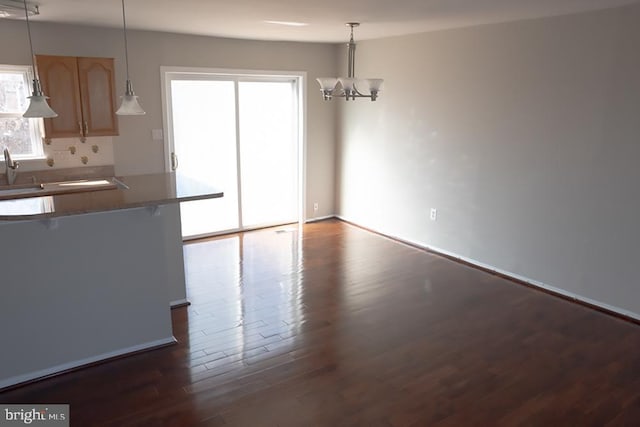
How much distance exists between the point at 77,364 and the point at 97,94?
2.58 m

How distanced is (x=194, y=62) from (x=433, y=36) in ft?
8.35

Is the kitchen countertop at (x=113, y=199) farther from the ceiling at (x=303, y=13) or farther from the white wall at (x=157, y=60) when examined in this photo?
the white wall at (x=157, y=60)

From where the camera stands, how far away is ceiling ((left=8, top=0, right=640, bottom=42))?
3.35 m

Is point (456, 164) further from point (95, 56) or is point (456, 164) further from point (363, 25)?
point (95, 56)

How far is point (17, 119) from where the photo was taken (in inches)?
179

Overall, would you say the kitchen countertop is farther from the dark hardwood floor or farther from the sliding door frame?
the sliding door frame

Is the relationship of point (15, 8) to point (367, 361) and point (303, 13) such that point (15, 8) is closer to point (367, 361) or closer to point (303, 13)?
point (303, 13)

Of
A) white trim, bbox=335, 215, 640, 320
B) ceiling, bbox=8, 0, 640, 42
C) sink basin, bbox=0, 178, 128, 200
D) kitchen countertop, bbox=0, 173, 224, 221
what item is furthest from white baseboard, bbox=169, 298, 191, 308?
white trim, bbox=335, 215, 640, 320

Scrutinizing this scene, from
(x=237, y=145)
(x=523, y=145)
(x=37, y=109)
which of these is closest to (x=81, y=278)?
(x=37, y=109)

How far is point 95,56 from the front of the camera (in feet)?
15.6

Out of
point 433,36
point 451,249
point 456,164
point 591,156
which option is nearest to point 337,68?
point 433,36

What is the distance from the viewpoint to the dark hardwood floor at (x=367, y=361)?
2.66 m

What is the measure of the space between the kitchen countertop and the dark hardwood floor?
1.03m

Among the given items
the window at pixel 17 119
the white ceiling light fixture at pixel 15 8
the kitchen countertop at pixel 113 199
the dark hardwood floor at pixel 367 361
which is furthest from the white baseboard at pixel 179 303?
the white ceiling light fixture at pixel 15 8
